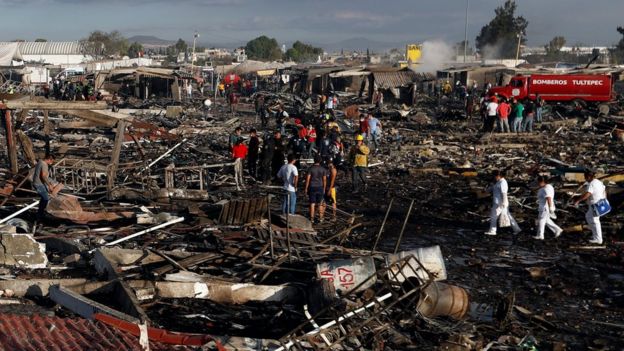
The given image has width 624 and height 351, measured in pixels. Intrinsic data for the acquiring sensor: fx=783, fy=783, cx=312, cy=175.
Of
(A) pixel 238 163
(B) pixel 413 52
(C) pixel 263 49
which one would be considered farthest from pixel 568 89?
(C) pixel 263 49

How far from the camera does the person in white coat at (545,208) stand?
13211 millimetres

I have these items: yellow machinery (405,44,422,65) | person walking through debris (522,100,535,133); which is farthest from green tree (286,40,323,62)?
person walking through debris (522,100,535,133)

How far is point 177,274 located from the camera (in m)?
10.1

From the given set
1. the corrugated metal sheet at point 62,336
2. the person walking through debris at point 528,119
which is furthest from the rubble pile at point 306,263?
the person walking through debris at point 528,119

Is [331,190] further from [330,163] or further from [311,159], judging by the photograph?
[311,159]

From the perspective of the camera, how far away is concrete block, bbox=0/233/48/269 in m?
10.8

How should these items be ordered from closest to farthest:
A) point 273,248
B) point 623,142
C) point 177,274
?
1. point 177,274
2. point 273,248
3. point 623,142

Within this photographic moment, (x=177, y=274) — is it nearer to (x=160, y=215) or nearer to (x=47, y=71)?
(x=160, y=215)

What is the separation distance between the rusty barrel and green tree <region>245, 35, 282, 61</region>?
400ft

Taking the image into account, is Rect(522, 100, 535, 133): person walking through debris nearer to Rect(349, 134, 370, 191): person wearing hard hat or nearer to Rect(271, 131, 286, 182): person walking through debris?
Rect(349, 134, 370, 191): person wearing hard hat

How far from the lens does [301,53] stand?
129000 mm

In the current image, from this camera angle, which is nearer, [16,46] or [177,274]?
[177,274]

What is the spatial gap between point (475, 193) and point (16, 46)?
59600 mm

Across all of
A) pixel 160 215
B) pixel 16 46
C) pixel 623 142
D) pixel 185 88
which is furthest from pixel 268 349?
pixel 16 46
